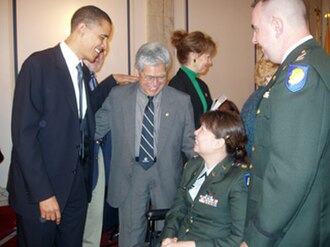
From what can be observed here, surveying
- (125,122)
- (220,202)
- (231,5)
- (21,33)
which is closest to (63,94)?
(125,122)

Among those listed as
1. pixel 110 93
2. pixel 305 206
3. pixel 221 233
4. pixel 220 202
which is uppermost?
pixel 110 93

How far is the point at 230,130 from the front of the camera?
178 cm

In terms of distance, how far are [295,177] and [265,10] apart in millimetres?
590

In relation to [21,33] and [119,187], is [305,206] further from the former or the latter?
[21,33]

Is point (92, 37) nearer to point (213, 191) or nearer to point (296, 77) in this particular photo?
point (213, 191)

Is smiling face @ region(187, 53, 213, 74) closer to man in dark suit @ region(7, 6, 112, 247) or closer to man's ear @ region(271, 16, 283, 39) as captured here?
man in dark suit @ region(7, 6, 112, 247)

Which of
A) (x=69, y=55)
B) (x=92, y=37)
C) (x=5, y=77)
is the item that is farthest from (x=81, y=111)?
(x=5, y=77)

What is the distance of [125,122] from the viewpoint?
208 cm

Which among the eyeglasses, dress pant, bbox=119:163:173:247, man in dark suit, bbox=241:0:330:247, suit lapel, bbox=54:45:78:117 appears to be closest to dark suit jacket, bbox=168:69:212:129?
the eyeglasses

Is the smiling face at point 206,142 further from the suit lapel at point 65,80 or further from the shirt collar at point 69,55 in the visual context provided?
the shirt collar at point 69,55

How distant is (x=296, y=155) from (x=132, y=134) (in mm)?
1188

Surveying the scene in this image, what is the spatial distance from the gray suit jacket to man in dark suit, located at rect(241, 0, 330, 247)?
2.88 feet

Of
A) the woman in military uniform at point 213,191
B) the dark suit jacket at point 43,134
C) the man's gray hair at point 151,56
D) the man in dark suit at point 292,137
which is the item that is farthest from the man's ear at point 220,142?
the dark suit jacket at point 43,134

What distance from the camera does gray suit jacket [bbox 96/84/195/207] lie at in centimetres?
207
